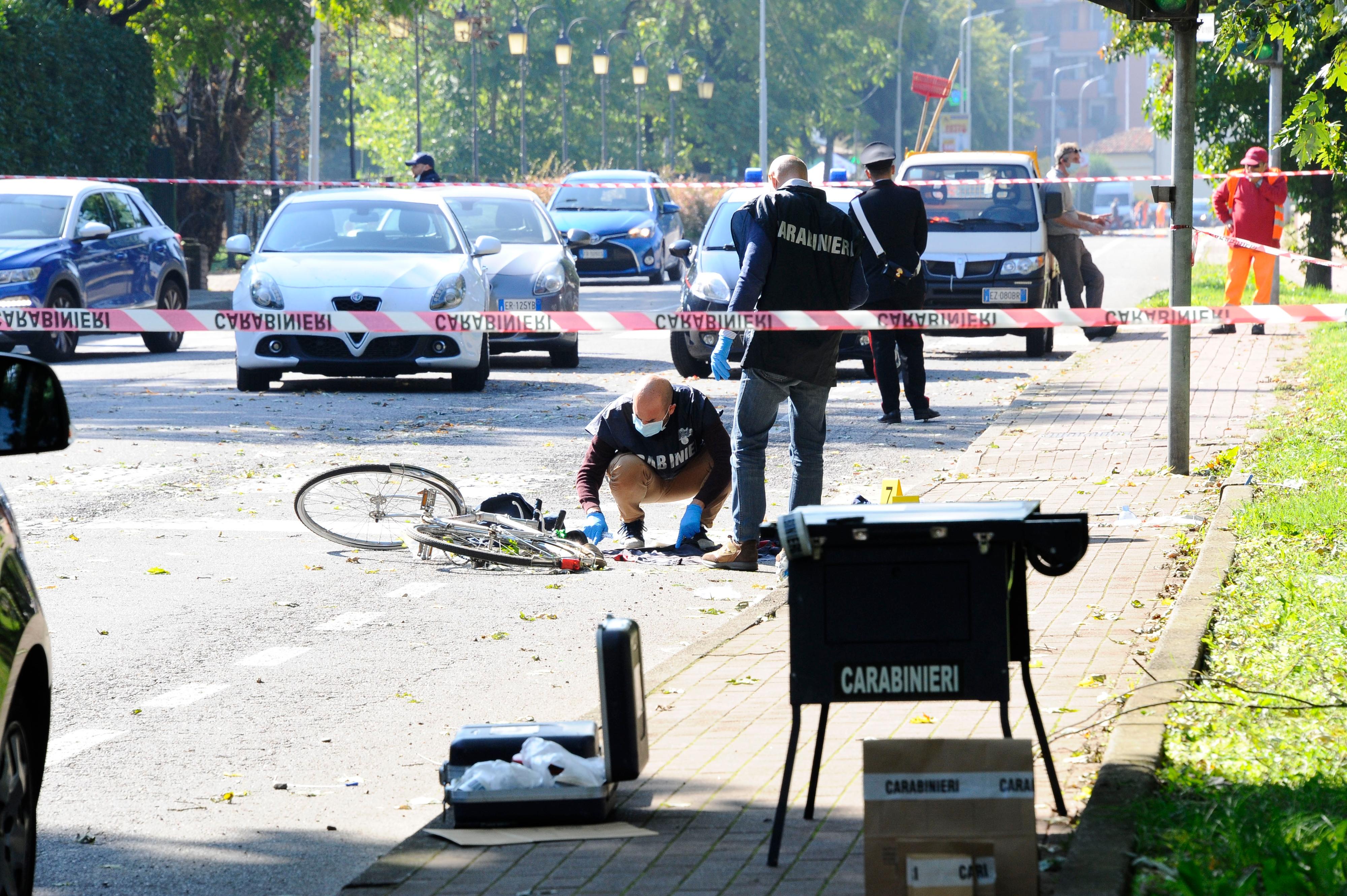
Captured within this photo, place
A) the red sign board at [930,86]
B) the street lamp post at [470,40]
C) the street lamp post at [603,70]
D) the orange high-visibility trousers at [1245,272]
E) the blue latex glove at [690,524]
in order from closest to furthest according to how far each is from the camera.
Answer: the blue latex glove at [690,524] < the orange high-visibility trousers at [1245,272] < the red sign board at [930,86] < the street lamp post at [470,40] < the street lamp post at [603,70]

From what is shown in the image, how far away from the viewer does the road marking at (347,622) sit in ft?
24.8

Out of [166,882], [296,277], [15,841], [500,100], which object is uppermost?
[500,100]

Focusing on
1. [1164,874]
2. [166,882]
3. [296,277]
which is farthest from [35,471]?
[1164,874]

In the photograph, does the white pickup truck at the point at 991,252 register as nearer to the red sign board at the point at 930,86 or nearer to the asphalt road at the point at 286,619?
the asphalt road at the point at 286,619

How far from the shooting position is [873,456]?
12.3 m

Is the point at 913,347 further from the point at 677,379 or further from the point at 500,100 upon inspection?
the point at 500,100

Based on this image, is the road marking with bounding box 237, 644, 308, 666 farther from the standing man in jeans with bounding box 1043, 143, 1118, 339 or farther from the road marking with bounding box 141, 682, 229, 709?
the standing man in jeans with bounding box 1043, 143, 1118, 339

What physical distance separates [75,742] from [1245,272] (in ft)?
50.4

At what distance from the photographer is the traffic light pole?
10.3m

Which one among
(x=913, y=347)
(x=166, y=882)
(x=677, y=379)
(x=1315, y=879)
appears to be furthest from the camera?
(x=677, y=379)

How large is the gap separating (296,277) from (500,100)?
52.9 meters

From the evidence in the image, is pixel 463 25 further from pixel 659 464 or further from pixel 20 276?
pixel 659 464

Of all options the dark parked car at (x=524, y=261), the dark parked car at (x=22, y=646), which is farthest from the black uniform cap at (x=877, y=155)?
the dark parked car at (x=22, y=646)

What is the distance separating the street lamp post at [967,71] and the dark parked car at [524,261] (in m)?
66.6
